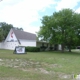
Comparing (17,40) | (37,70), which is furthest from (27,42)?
(37,70)

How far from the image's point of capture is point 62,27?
31.1 metres

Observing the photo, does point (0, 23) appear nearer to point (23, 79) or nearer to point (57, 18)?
point (57, 18)

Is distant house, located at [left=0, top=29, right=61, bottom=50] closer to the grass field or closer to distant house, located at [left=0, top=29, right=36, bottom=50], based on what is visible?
distant house, located at [left=0, top=29, right=36, bottom=50]

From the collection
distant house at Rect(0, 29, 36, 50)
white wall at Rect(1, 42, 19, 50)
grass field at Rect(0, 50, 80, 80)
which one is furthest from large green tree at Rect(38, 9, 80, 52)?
grass field at Rect(0, 50, 80, 80)

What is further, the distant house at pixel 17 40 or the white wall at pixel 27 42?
the white wall at pixel 27 42

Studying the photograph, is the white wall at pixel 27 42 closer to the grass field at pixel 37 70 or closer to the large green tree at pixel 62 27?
the large green tree at pixel 62 27

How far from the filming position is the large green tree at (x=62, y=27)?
30.3 m

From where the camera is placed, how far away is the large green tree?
30.3m

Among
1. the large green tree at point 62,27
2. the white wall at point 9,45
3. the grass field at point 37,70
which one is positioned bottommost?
the grass field at point 37,70

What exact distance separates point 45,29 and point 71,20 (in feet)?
17.9

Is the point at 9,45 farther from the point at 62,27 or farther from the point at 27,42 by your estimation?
the point at 62,27

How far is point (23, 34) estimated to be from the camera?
42.2 m

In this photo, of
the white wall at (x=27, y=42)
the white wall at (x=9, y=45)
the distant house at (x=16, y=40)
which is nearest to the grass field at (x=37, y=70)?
the distant house at (x=16, y=40)

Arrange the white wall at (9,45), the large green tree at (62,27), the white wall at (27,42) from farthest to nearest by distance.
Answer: the white wall at (27,42) → the white wall at (9,45) → the large green tree at (62,27)
